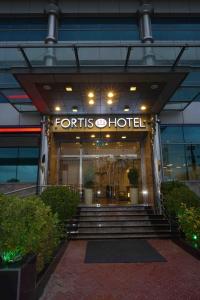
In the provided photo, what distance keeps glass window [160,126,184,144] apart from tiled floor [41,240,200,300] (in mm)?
8325

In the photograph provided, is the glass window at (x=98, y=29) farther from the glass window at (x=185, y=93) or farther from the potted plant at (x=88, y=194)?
the potted plant at (x=88, y=194)

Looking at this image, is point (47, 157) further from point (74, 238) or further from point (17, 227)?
point (17, 227)

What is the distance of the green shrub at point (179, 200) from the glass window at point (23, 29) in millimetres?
12736

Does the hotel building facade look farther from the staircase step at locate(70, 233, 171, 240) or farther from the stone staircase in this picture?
the staircase step at locate(70, 233, 171, 240)

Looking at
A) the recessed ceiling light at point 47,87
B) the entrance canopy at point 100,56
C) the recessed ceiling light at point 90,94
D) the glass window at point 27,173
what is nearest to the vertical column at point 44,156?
the glass window at point 27,173

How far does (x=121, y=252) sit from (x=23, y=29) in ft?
49.7

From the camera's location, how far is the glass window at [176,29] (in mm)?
15570

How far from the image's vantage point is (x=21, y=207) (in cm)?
424

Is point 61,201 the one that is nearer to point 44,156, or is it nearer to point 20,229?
point 44,156

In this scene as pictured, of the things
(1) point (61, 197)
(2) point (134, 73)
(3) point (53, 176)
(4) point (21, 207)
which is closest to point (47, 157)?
(3) point (53, 176)

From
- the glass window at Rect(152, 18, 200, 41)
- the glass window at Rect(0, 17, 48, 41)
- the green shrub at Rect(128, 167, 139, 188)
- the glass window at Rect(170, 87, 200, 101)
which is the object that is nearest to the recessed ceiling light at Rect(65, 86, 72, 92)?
the glass window at Rect(170, 87, 200, 101)

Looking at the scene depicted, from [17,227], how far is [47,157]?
27.4 feet

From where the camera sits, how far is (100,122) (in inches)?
511

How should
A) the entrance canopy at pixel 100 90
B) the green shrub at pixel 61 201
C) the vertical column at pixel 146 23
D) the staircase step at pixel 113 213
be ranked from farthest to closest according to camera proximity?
the vertical column at pixel 146 23, the staircase step at pixel 113 213, the entrance canopy at pixel 100 90, the green shrub at pixel 61 201
